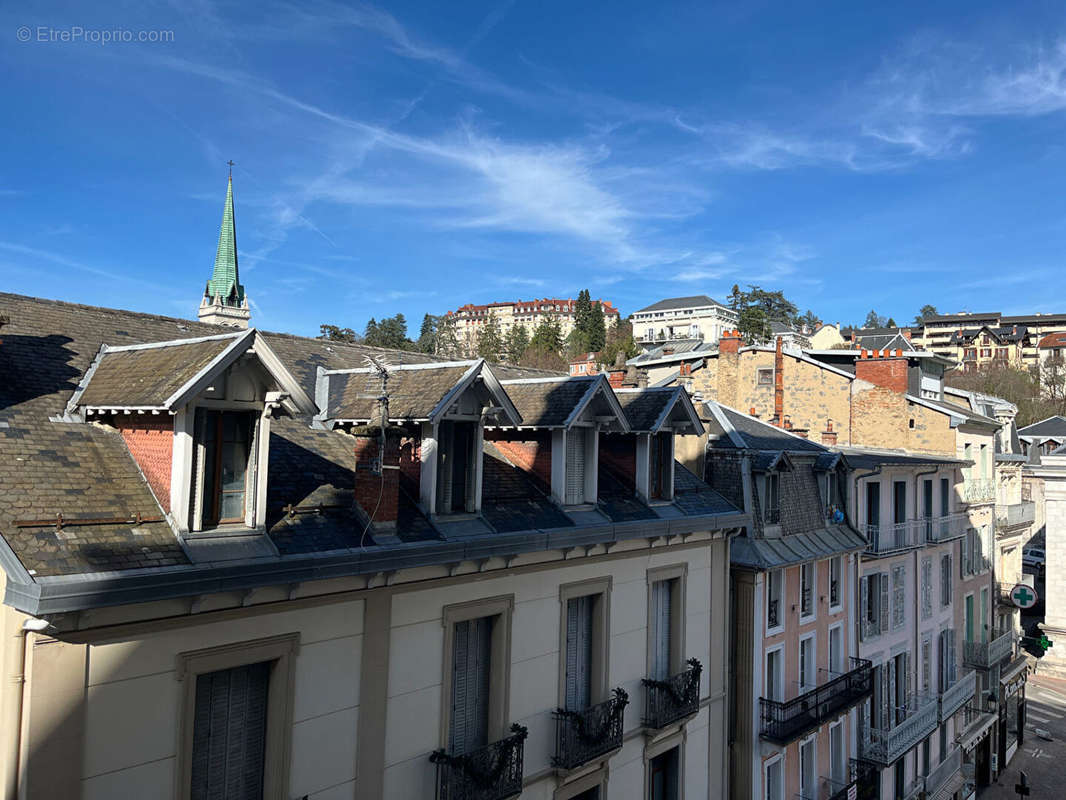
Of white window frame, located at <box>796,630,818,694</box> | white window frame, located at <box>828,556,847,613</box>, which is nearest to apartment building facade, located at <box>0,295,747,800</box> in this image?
white window frame, located at <box>796,630,818,694</box>

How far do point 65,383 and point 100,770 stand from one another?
4.40m

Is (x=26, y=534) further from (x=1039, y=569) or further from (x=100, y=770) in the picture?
(x=1039, y=569)

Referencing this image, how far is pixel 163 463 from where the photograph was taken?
7773 mm

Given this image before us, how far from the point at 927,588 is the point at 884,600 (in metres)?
4.50

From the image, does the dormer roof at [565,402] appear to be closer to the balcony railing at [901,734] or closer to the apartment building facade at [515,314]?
the balcony railing at [901,734]

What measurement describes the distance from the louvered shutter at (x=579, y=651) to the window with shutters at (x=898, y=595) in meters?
15.3

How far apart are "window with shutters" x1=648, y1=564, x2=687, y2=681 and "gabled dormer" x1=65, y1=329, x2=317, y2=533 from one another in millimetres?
8199

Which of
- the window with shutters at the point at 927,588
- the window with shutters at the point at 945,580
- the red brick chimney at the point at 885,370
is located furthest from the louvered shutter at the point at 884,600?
the red brick chimney at the point at 885,370

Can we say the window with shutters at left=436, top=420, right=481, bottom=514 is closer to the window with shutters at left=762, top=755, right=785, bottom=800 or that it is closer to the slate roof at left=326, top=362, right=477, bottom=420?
the slate roof at left=326, top=362, right=477, bottom=420

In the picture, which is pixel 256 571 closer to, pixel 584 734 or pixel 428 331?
pixel 584 734

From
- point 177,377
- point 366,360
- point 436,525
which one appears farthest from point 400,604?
point 366,360

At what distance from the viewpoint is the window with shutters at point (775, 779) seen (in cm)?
1764

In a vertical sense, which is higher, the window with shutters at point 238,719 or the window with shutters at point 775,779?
the window with shutters at point 238,719

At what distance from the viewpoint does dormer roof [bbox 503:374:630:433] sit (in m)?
11.7
